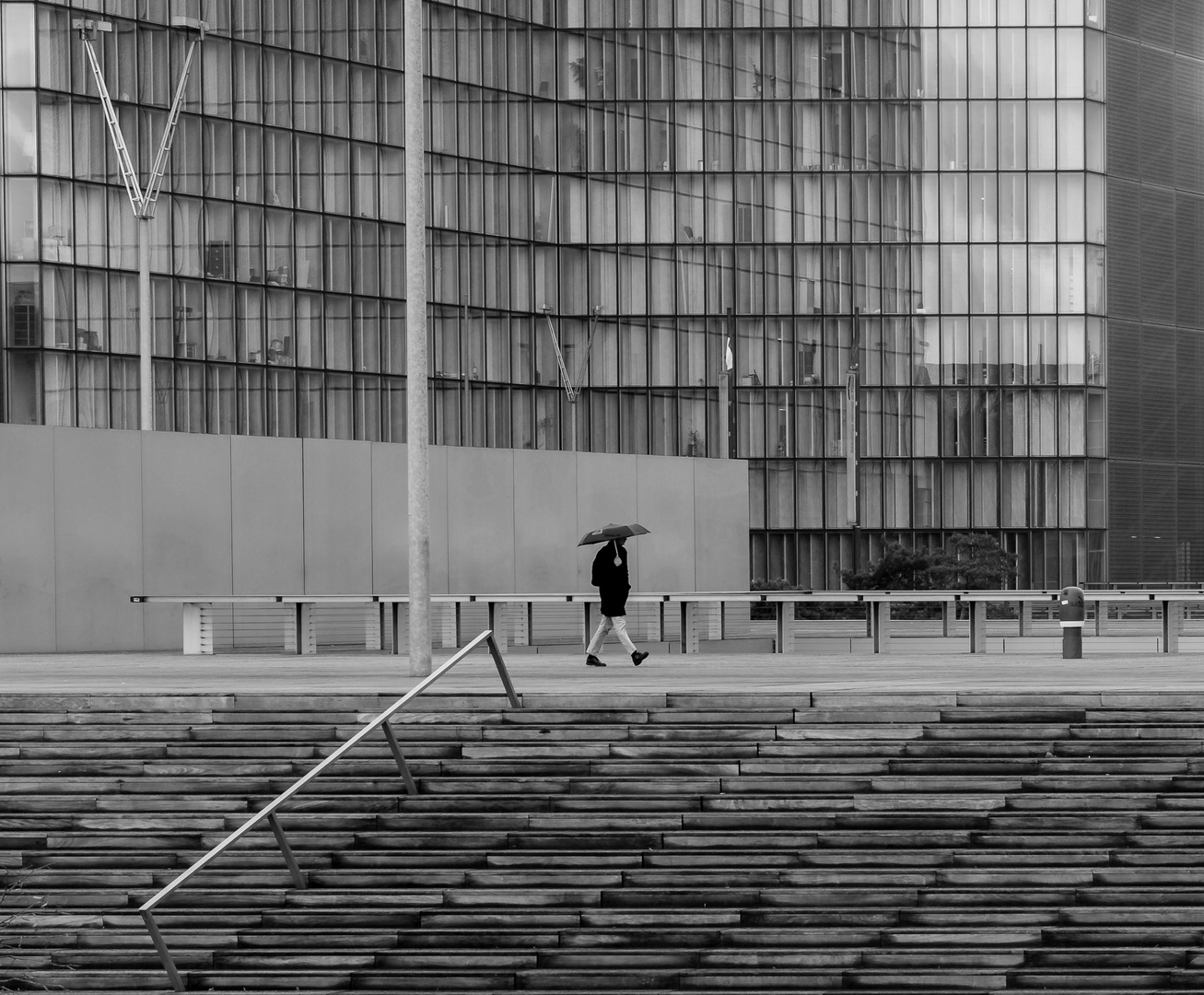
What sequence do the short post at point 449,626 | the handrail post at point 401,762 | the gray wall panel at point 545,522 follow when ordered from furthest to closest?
the gray wall panel at point 545,522
the short post at point 449,626
the handrail post at point 401,762

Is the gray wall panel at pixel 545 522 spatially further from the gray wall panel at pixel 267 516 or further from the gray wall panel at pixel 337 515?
the gray wall panel at pixel 267 516

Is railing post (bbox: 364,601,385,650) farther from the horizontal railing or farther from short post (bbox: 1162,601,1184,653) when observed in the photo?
short post (bbox: 1162,601,1184,653)

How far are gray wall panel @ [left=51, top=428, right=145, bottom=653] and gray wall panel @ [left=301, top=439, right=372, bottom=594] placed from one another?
10.8ft

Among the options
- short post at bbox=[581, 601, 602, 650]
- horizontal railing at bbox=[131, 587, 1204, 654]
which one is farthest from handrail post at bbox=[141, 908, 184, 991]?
short post at bbox=[581, 601, 602, 650]

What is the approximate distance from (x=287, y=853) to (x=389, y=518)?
21.3 meters

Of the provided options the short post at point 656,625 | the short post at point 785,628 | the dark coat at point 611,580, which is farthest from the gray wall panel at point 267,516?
the dark coat at point 611,580

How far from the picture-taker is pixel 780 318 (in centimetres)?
8244

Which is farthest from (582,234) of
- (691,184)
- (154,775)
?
(154,775)

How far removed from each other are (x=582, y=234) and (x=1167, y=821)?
69087 millimetres

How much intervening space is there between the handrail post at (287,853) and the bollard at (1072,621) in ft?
45.6

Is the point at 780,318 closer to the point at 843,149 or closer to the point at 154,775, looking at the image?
the point at 843,149

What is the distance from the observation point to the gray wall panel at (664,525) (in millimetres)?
37562

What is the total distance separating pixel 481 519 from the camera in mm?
35000

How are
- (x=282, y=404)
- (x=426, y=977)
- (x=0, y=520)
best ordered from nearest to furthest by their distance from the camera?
1. (x=426, y=977)
2. (x=0, y=520)
3. (x=282, y=404)
